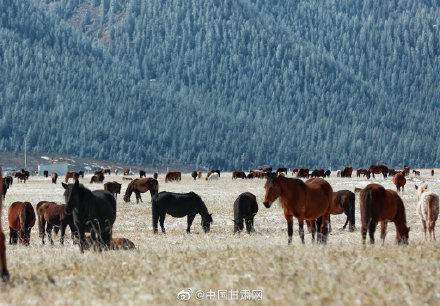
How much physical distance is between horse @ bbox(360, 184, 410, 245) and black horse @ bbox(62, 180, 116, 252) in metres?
5.74

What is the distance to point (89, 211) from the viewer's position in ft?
44.2

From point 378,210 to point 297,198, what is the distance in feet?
5.95

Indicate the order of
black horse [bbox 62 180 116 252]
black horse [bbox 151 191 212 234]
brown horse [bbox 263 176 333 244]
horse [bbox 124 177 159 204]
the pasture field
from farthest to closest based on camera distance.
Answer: horse [bbox 124 177 159 204] → black horse [bbox 151 191 212 234] → brown horse [bbox 263 176 333 244] → black horse [bbox 62 180 116 252] → the pasture field

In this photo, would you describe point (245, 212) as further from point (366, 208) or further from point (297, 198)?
point (366, 208)

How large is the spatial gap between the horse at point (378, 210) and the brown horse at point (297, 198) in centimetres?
104

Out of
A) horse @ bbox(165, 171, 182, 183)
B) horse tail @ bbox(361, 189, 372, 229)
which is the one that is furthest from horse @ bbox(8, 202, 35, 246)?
horse @ bbox(165, 171, 182, 183)

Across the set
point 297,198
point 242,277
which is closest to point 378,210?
point 297,198

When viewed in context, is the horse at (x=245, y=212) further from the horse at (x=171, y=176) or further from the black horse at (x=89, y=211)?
the horse at (x=171, y=176)

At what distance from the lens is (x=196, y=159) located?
188 metres

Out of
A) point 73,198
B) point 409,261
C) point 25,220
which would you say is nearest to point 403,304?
point 409,261

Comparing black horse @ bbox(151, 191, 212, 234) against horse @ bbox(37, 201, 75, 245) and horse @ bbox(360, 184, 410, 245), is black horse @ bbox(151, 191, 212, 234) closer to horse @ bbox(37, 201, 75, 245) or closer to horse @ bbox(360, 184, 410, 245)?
horse @ bbox(37, 201, 75, 245)

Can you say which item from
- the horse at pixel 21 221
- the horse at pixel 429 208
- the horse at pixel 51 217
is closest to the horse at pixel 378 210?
the horse at pixel 429 208

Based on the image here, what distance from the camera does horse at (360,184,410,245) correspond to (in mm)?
13062

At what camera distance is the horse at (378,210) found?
13062mm
